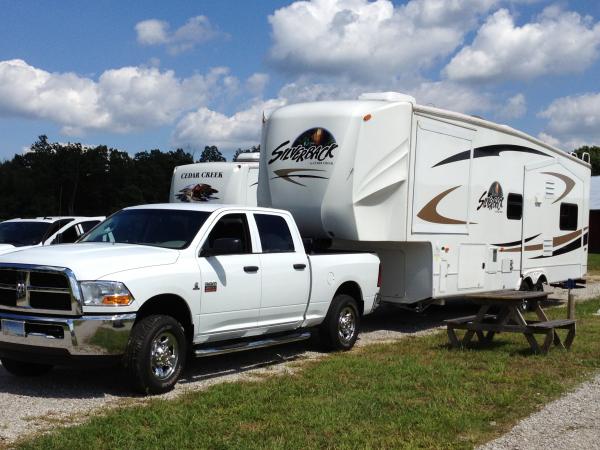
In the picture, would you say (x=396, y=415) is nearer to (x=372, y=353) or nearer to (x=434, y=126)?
(x=372, y=353)

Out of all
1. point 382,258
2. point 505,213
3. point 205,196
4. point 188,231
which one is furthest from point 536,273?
point 188,231

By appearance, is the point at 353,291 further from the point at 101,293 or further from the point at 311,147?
the point at 101,293

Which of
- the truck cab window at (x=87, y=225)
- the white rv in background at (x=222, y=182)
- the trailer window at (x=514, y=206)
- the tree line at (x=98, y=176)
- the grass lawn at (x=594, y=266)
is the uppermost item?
the tree line at (x=98, y=176)

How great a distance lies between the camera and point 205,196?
17.3 m

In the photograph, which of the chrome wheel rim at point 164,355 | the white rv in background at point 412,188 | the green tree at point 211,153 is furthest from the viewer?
the green tree at point 211,153

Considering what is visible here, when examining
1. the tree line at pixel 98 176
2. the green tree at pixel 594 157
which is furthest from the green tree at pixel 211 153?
the green tree at pixel 594 157

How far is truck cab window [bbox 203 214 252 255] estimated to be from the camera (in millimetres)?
→ 8391

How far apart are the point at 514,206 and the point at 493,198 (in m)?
0.91

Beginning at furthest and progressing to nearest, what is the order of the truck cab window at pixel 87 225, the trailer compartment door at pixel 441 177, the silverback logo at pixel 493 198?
the truck cab window at pixel 87 225 → the silverback logo at pixel 493 198 → the trailer compartment door at pixel 441 177

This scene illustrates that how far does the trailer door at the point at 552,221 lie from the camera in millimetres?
14867

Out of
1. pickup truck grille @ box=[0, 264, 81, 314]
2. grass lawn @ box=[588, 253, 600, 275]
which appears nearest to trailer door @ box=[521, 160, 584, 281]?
pickup truck grille @ box=[0, 264, 81, 314]

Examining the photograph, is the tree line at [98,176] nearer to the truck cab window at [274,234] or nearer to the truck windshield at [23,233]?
the truck windshield at [23,233]

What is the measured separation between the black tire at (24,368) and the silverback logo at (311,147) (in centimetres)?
484

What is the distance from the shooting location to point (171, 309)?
7977 mm
